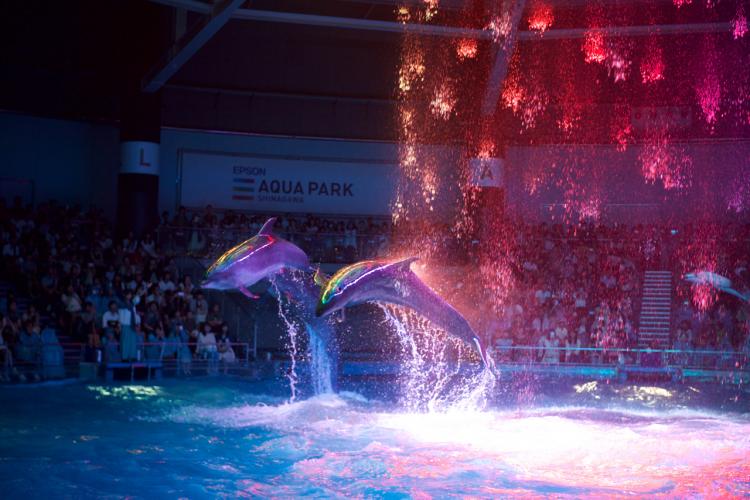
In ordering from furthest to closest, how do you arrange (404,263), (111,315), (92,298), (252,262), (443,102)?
(443,102) < (92,298) < (111,315) < (404,263) < (252,262)

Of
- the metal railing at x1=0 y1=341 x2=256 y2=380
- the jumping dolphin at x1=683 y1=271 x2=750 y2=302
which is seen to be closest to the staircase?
the jumping dolphin at x1=683 y1=271 x2=750 y2=302

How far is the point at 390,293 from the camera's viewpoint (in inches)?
402

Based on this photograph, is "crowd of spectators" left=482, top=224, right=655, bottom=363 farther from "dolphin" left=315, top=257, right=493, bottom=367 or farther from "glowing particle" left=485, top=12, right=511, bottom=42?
"dolphin" left=315, top=257, right=493, bottom=367

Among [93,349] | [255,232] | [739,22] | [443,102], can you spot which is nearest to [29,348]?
[93,349]

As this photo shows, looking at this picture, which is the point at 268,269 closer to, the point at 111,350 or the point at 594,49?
the point at 111,350

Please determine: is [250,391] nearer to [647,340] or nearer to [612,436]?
[612,436]

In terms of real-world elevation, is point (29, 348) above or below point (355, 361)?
above

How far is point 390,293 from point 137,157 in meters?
13.5

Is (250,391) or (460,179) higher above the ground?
(460,179)

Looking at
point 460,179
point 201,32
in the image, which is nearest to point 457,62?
point 460,179

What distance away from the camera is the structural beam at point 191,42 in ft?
58.2

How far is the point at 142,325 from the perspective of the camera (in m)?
16.4

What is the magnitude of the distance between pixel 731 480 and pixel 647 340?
13873 mm

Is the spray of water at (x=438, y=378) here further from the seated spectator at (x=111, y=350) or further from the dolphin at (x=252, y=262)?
the seated spectator at (x=111, y=350)
